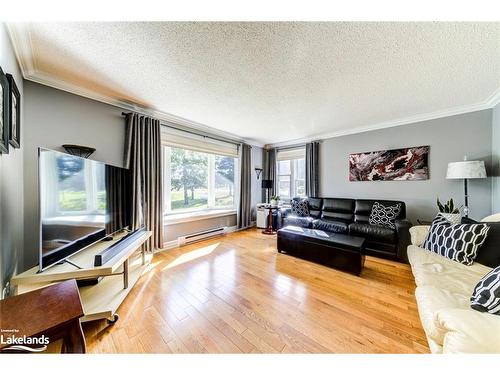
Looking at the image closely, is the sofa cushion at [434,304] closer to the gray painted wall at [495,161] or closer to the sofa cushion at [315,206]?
the gray painted wall at [495,161]

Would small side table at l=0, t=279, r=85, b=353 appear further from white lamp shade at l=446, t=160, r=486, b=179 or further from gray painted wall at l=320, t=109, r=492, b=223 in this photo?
gray painted wall at l=320, t=109, r=492, b=223

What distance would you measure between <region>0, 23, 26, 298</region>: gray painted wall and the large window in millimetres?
1634

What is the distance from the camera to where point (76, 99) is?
6.89 feet

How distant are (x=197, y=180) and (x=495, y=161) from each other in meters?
4.65

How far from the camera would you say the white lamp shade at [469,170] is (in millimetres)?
2260

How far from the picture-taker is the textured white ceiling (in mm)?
1285

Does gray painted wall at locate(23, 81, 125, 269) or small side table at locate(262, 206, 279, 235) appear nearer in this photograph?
gray painted wall at locate(23, 81, 125, 269)

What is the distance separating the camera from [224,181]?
13.9 ft

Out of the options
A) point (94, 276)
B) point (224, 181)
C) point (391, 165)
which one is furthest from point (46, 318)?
point (391, 165)

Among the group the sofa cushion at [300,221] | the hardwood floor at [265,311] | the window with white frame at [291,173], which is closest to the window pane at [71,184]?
the hardwood floor at [265,311]

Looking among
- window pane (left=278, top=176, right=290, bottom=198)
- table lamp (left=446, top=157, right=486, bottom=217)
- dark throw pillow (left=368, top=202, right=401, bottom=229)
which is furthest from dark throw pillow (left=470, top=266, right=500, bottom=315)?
window pane (left=278, top=176, right=290, bottom=198)

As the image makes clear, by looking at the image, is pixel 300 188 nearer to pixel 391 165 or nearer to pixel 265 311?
pixel 391 165

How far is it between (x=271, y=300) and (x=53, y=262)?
173 cm
